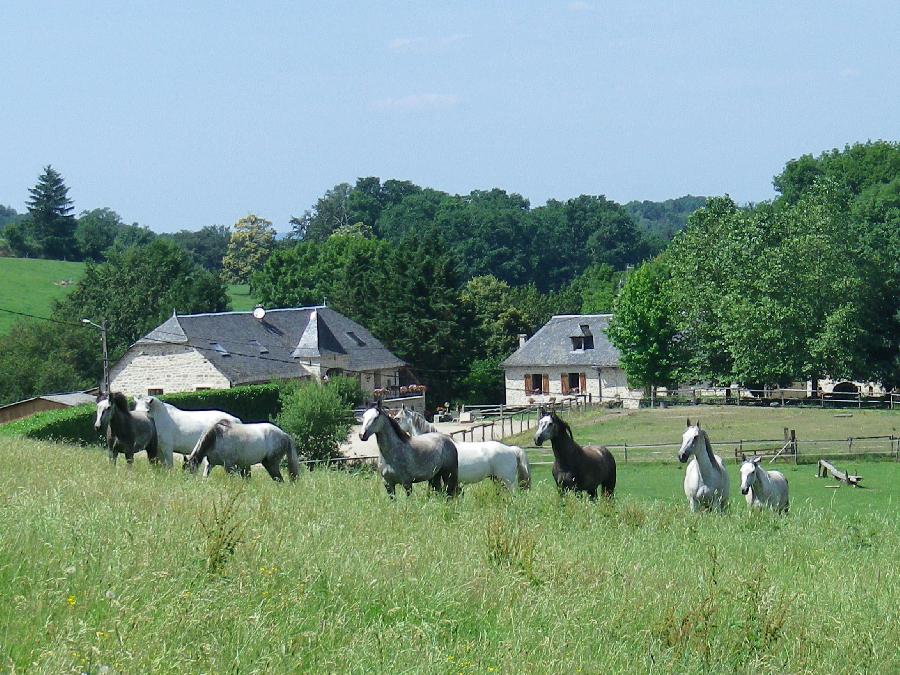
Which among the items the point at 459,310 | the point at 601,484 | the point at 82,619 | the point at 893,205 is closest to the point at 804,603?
the point at 82,619

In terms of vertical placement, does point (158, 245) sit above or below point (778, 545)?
above

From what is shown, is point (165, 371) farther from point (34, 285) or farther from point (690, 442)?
point (690, 442)

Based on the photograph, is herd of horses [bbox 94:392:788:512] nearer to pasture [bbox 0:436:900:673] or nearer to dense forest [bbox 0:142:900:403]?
pasture [bbox 0:436:900:673]

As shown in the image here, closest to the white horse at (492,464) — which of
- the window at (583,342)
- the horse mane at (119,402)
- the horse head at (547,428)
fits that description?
the horse head at (547,428)

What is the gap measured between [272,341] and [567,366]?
22079 millimetres

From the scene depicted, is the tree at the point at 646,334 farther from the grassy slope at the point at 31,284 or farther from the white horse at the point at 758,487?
the white horse at the point at 758,487

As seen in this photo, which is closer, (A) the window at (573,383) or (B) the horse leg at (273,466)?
(B) the horse leg at (273,466)

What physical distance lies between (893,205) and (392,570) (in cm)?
8207

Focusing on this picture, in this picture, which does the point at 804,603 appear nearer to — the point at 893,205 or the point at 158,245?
the point at 893,205

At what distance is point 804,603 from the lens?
9719 mm

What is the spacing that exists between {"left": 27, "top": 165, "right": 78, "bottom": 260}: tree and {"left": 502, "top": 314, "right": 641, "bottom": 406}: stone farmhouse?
73.2m

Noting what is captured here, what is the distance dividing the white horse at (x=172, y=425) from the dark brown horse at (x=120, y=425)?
557mm

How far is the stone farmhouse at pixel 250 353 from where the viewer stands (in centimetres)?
6212

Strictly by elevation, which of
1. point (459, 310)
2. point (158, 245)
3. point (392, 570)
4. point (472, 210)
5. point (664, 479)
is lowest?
point (664, 479)
